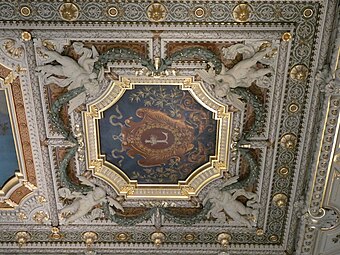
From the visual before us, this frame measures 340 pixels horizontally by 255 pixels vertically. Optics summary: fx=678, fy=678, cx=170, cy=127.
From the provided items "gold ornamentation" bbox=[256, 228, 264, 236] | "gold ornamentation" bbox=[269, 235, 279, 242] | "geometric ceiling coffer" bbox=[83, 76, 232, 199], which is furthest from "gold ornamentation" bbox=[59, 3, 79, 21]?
"gold ornamentation" bbox=[269, 235, 279, 242]

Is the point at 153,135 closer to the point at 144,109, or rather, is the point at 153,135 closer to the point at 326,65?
the point at 144,109

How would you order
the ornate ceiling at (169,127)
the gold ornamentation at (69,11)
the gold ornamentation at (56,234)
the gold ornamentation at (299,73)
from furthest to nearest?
the gold ornamentation at (56,234) → the gold ornamentation at (299,73) → the ornate ceiling at (169,127) → the gold ornamentation at (69,11)

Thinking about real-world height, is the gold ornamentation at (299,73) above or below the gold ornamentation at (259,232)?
above

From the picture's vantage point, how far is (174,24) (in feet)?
35.5

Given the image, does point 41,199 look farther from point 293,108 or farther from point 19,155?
point 293,108

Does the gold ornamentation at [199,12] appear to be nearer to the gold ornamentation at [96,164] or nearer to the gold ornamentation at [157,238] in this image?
the gold ornamentation at [96,164]

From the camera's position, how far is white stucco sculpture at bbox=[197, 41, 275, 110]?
11.1 m

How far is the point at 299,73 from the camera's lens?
11391mm

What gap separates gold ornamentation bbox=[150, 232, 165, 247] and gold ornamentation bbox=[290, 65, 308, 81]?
4.43m

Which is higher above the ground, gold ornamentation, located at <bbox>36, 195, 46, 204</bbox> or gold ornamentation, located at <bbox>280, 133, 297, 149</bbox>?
gold ornamentation, located at <bbox>280, 133, 297, 149</bbox>

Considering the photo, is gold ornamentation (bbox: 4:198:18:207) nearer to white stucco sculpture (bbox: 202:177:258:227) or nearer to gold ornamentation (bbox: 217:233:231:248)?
white stucco sculpture (bbox: 202:177:258:227)

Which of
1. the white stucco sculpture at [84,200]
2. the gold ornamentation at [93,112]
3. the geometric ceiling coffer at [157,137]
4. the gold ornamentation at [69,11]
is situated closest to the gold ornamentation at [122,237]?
the white stucco sculpture at [84,200]

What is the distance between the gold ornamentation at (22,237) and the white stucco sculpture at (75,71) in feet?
11.6

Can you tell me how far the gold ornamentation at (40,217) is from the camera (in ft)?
44.3
